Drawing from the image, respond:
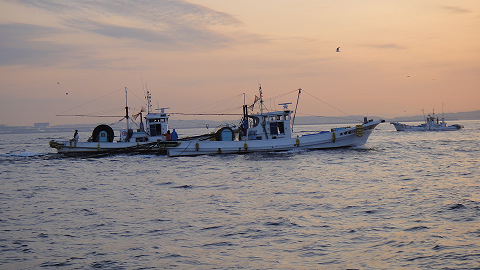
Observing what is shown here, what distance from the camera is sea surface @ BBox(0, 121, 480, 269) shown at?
11141 mm

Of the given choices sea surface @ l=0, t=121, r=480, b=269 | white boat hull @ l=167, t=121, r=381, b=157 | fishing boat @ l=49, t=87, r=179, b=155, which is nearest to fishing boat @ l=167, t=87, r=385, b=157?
white boat hull @ l=167, t=121, r=381, b=157

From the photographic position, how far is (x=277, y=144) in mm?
43094

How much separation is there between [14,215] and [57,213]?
5.66 ft

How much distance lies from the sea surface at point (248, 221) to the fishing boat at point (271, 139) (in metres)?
13.8

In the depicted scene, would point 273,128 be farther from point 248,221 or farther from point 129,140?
point 248,221

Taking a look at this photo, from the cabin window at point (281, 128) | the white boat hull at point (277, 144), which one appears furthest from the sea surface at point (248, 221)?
the cabin window at point (281, 128)

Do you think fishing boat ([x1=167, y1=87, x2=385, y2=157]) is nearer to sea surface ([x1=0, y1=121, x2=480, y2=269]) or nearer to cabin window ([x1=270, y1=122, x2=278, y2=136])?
cabin window ([x1=270, y1=122, x2=278, y2=136])

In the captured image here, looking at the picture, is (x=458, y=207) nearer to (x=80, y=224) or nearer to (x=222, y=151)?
(x=80, y=224)

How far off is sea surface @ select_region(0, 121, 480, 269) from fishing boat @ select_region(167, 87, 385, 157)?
13827 millimetres

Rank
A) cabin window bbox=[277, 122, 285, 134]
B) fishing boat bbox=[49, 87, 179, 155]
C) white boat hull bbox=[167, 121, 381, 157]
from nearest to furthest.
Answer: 1. white boat hull bbox=[167, 121, 381, 157]
2. cabin window bbox=[277, 122, 285, 134]
3. fishing boat bbox=[49, 87, 179, 155]

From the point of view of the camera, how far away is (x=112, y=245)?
495 inches

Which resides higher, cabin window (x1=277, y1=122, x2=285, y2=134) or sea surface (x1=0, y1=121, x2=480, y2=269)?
cabin window (x1=277, y1=122, x2=285, y2=134)

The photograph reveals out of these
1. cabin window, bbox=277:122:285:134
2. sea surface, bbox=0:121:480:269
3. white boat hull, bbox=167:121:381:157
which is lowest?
sea surface, bbox=0:121:480:269

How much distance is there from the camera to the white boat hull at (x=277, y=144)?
43281 millimetres
